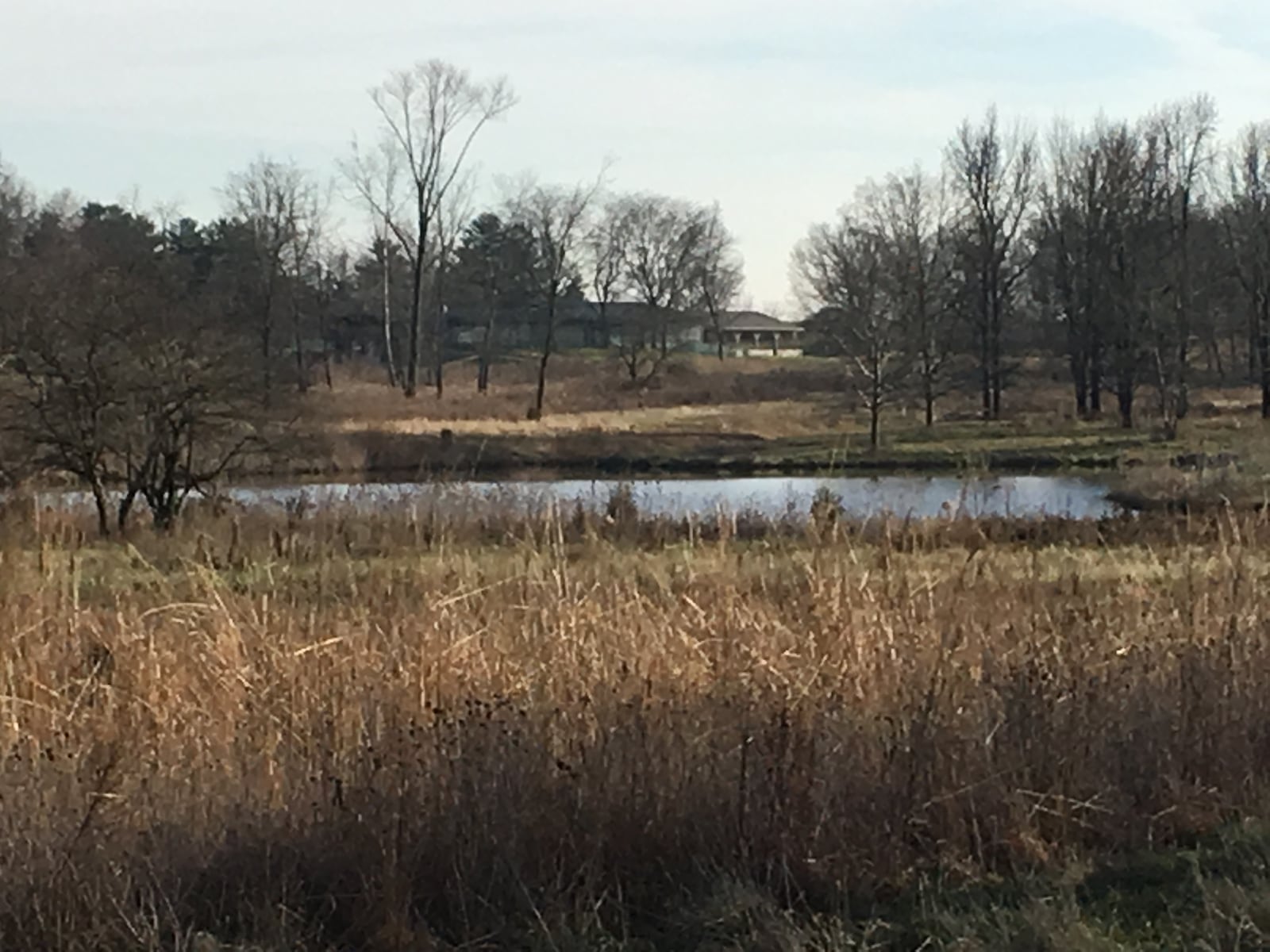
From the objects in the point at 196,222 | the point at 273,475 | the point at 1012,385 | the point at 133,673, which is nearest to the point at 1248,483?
the point at 273,475

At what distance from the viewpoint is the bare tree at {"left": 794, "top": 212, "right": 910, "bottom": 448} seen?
4150cm

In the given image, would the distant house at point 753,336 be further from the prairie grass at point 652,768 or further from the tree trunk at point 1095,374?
the prairie grass at point 652,768

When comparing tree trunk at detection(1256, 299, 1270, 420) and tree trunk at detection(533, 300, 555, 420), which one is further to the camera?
tree trunk at detection(533, 300, 555, 420)

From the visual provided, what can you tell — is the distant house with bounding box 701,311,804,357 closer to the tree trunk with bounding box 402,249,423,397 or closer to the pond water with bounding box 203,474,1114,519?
the tree trunk with bounding box 402,249,423,397

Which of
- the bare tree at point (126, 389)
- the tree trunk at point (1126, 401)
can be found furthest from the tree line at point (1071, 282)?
the bare tree at point (126, 389)

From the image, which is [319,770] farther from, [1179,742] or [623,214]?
[623,214]

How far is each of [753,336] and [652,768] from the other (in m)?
99.4

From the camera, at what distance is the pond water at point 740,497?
58.6 feet

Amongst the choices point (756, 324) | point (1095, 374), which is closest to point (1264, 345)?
point (1095, 374)

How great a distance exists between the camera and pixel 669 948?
449 centimetres

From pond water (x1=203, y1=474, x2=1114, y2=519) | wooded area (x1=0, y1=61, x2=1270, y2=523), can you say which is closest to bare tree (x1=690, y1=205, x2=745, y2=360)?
wooded area (x1=0, y1=61, x2=1270, y2=523)

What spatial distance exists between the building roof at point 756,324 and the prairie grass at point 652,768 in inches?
3504

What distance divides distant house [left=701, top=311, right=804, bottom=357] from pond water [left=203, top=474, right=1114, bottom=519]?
43549mm

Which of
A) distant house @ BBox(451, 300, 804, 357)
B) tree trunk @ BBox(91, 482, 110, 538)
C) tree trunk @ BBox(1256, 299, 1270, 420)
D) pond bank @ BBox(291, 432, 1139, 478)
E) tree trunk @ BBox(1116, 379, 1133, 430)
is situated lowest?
pond bank @ BBox(291, 432, 1139, 478)
